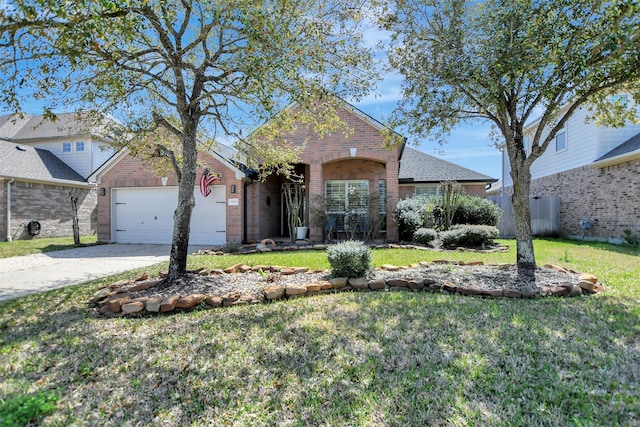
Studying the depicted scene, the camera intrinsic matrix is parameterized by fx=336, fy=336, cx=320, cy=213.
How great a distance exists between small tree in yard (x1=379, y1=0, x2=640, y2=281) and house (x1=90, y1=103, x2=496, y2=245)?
540 cm

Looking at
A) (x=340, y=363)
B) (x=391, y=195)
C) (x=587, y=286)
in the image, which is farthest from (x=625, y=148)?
(x=340, y=363)

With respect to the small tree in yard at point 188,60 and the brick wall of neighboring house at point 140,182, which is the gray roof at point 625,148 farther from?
the brick wall of neighboring house at point 140,182

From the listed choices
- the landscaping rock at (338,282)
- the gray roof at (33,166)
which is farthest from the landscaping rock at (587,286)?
the gray roof at (33,166)

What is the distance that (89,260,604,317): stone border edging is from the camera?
461 centimetres

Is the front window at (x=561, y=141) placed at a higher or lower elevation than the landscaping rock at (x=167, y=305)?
higher

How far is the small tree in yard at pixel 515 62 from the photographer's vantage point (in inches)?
195

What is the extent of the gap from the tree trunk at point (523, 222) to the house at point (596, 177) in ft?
24.5

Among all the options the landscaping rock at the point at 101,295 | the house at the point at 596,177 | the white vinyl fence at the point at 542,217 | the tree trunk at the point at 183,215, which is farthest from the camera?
the white vinyl fence at the point at 542,217

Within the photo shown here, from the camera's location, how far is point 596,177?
13.5 metres

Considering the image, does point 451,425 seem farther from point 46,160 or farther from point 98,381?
point 46,160

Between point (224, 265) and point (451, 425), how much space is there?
253 inches

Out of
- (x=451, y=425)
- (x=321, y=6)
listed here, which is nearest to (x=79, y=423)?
(x=451, y=425)

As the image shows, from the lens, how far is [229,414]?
2.38 metres

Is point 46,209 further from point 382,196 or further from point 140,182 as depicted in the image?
point 382,196
